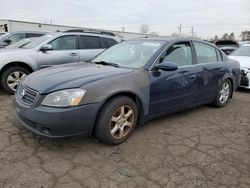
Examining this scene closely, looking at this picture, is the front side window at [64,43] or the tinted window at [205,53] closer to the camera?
the tinted window at [205,53]

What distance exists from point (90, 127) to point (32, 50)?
381 centimetres

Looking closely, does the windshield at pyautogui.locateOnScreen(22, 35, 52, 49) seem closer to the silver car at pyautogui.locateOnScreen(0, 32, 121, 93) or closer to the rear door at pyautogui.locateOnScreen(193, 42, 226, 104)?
the silver car at pyautogui.locateOnScreen(0, 32, 121, 93)

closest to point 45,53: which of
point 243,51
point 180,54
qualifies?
point 180,54

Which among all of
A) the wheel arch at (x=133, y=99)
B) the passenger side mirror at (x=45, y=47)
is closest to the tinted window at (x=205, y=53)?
the wheel arch at (x=133, y=99)

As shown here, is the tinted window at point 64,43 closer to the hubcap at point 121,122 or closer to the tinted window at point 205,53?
the tinted window at point 205,53

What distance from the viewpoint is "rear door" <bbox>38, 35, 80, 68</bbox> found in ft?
20.0

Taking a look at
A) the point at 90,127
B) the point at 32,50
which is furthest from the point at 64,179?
the point at 32,50

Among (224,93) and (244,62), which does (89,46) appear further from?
(244,62)

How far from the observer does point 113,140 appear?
3.28 meters

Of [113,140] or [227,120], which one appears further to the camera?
[227,120]

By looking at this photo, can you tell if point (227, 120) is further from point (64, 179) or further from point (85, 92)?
point (64, 179)

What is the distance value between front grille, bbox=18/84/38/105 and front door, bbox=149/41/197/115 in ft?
5.41

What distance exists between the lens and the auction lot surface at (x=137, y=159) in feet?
8.59

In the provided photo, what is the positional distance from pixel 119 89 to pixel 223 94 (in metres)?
3.11
